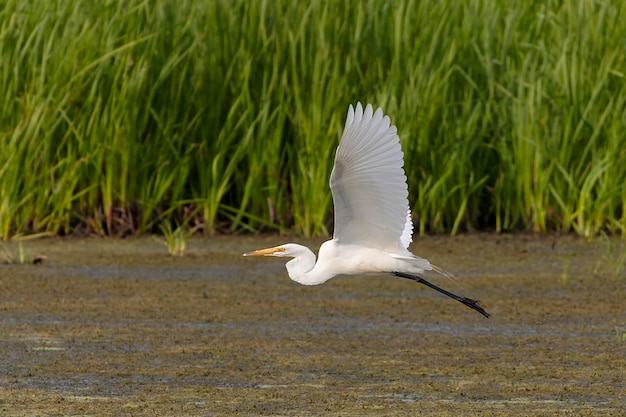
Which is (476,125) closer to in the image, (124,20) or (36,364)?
(124,20)

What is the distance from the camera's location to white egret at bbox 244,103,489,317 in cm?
514

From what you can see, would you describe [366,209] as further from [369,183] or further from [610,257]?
[610,257]

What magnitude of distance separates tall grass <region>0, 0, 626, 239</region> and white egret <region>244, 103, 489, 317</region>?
3.29m

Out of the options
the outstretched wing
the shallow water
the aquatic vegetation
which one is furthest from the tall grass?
the outstretched wing

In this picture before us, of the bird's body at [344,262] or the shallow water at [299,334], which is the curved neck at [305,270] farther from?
the shallow water at [299,334]

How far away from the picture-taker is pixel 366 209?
18.3 feet

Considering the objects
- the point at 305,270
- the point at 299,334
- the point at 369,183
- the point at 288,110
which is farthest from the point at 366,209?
the point at 288,110

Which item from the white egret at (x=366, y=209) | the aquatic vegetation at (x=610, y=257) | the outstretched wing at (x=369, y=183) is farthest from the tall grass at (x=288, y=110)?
the outstretched wing at (x=369, y=183)

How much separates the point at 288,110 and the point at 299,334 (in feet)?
10.6

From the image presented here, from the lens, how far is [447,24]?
377 inches

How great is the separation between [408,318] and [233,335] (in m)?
0.97

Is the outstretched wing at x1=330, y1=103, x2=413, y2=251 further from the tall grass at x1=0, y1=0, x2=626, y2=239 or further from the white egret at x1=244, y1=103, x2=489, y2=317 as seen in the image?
the tall grass at x1=0, y1=0, x2=626, y2=239

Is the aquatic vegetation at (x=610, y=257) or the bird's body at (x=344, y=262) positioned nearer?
the bird's body at (x=344, y=262)

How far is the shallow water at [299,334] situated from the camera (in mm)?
5215
